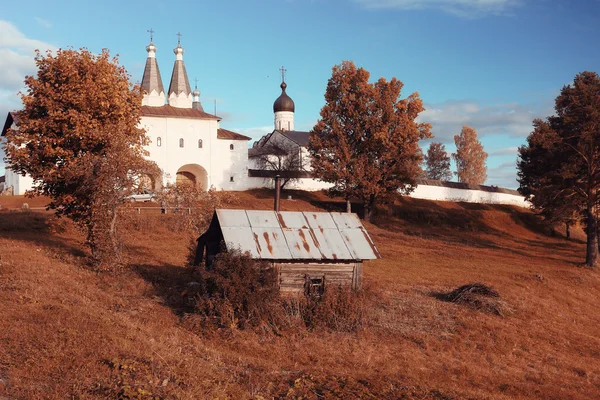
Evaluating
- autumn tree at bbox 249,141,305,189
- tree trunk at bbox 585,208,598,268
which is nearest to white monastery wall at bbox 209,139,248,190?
autumn tree at bbox 249,141,305,189

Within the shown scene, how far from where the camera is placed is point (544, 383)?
1359 centimetres

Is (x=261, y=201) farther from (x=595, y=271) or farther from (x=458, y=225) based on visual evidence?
(x=595, y=271)

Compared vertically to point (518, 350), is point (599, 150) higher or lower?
higher

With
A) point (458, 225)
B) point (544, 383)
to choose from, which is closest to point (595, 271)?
point (458, 225)

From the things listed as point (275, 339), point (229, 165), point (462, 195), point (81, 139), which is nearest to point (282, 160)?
point (229, 165)

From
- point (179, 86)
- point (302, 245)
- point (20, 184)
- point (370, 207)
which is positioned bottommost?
point (302, 245)

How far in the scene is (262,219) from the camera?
20.3 m

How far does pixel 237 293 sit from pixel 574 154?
2603 centimetres

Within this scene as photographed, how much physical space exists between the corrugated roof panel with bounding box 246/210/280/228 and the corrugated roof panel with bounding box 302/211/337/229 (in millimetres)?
1323

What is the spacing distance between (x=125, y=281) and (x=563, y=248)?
117 ft

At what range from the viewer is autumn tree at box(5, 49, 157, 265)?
22.1 m

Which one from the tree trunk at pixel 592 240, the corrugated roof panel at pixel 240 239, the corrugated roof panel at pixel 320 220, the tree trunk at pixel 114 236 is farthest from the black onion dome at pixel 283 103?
the corrugated roof panel at pixel 240 239

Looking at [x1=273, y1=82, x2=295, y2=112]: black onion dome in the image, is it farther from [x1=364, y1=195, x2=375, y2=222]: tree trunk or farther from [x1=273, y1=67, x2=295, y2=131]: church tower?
[x1=364, y1=195, x2=375, y2=222]: tree trunk

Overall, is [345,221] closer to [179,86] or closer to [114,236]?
[114,236]
